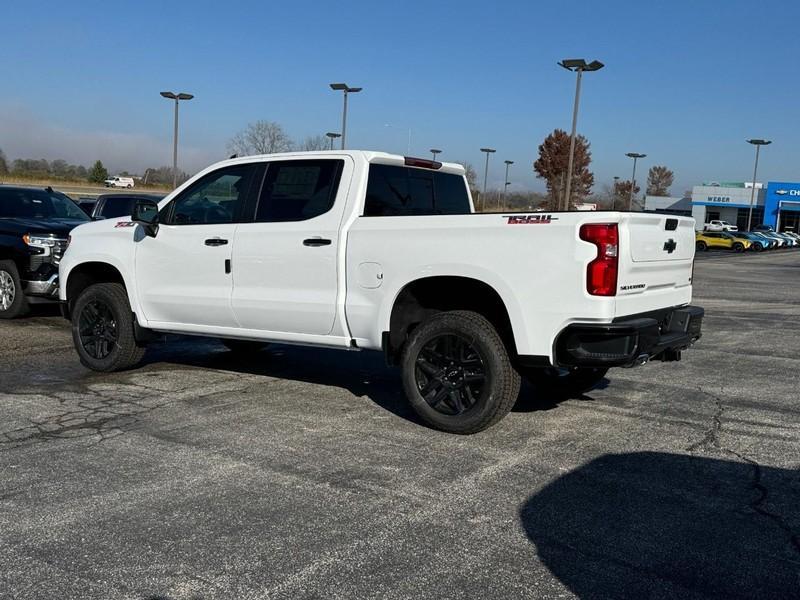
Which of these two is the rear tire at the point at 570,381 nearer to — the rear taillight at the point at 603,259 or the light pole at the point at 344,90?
the rear taillight at the point at 603,259

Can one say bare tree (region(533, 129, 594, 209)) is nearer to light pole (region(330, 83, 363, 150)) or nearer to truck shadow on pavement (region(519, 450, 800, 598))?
light pole (region(330, 83, 363, 150))

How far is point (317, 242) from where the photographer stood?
6305mm

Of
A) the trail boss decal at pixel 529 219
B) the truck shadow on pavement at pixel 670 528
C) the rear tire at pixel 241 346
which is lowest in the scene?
the rear tire at pixel 241 346

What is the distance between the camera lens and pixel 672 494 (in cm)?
464

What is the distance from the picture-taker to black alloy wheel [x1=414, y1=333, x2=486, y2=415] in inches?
225

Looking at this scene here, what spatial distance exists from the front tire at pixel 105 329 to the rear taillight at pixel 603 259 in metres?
4.44

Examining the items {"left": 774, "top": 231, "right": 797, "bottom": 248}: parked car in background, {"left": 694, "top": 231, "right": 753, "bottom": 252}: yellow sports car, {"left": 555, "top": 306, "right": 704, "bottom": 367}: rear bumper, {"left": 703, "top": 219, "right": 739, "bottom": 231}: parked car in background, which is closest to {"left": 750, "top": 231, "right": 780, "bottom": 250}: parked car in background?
{"left": 774, "top": 231, "right": 797, "bottom": 248}: parked car in background

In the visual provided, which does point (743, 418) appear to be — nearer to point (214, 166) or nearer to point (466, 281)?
point (466, 281)

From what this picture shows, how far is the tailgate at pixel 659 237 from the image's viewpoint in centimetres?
533

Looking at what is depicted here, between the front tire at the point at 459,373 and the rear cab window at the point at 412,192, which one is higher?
the rear cab window at the point at 412,192

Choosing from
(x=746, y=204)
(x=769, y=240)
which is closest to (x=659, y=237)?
(x=769, y=240)

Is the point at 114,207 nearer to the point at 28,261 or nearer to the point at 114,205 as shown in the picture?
the point at 114,205

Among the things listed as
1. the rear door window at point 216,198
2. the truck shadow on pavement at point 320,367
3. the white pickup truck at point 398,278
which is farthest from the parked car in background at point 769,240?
the rear door window at point 216,198

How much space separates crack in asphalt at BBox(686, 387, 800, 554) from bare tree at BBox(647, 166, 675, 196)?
449 feet
